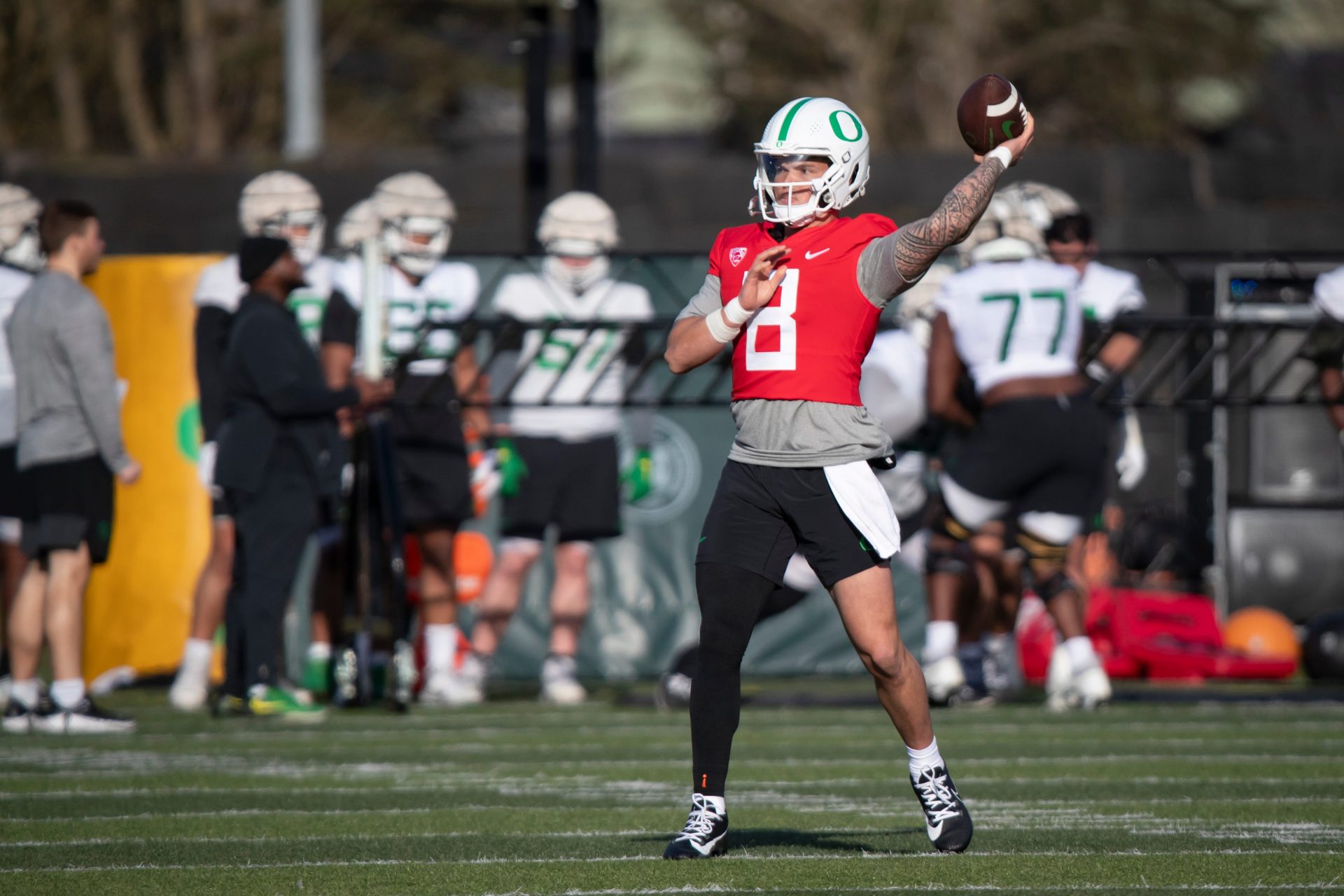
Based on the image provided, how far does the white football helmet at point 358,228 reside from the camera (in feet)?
33.7

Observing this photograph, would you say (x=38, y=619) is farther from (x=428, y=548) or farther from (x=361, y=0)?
(x=361, y=0)

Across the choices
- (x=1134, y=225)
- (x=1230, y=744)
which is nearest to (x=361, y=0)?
(x=1134, y=225)

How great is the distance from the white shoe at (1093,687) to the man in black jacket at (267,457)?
336 centimetres

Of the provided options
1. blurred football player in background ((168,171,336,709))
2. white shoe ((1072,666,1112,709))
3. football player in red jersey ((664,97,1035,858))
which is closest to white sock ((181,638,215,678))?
blurred football player in background ((168,171,336,709))

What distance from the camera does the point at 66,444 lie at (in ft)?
27.8

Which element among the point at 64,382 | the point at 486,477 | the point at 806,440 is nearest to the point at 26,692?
the point at 64,382

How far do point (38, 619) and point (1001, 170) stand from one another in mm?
5154

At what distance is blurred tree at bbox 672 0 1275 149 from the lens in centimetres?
2380

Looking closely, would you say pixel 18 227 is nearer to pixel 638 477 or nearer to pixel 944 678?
pixel 638 477

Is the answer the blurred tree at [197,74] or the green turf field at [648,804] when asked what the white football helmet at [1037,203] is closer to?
the green turf field at [648,804]

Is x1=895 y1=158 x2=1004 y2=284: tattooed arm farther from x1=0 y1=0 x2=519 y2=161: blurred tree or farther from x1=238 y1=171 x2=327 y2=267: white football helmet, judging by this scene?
x1=0 y1=0 x2=519 y2=161: blurred tree

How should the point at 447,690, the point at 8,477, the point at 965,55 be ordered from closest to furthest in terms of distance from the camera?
the point at 8,477 < the point at 447,690 < the point at 965,55

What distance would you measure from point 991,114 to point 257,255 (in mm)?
4356

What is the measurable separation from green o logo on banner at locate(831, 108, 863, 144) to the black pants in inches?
162
